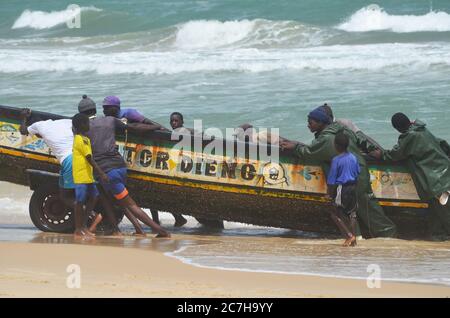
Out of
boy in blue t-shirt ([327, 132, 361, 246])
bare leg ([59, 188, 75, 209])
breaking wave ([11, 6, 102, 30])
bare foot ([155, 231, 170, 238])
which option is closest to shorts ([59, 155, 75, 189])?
bare leg ([59, 188, 75, 209])

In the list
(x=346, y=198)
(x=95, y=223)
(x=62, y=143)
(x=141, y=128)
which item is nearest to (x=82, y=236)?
(x=95, y=223)

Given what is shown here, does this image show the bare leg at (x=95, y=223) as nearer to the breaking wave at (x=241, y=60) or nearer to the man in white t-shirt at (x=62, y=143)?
the man in white t-shirt at (x=62, y=143)

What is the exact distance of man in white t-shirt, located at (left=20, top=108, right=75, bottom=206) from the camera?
10.1 meters

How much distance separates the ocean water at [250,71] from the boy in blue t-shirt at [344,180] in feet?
1.18

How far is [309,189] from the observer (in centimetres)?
1032

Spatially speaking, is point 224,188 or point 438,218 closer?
point 438,218

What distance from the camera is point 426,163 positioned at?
33.0 ft

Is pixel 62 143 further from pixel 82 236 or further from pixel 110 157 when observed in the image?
pixel 82 236

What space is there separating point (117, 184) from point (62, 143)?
0.67m

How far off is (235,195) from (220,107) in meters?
8.44

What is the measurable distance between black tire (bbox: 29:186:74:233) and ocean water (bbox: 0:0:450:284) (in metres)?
0.18

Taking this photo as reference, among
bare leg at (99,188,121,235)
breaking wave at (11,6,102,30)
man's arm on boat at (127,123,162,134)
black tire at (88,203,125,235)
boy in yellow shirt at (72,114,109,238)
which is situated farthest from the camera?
breaking wave at (11,6,102,30)

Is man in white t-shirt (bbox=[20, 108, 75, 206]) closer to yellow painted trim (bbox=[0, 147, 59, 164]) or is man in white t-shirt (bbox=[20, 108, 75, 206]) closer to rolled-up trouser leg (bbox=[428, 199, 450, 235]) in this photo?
yellow painted trim (bbox=[0, 147, 59, 164])
